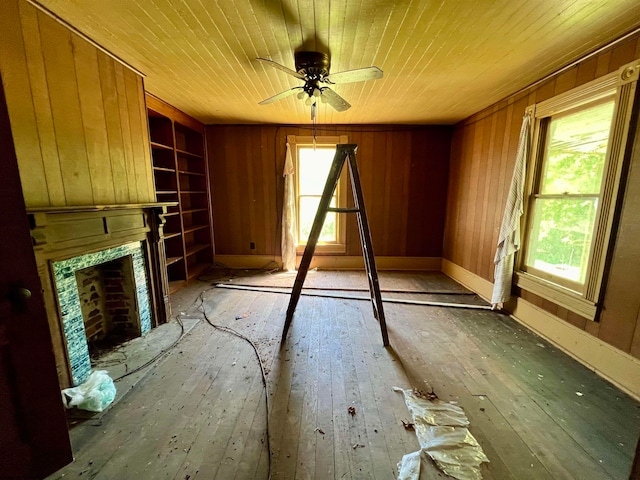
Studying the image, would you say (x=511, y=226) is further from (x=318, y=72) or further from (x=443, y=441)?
(x=318, y=72)

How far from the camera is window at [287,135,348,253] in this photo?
4219mm

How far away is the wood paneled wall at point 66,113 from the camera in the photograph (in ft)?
4.55

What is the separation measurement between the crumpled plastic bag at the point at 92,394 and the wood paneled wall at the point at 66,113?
3.82 ft

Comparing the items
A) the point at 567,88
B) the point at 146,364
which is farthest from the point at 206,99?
the point at 567,88

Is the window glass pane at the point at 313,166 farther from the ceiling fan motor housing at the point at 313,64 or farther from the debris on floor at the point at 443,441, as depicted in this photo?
the debris on floor at the point at 443,441

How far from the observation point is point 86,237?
1.75m

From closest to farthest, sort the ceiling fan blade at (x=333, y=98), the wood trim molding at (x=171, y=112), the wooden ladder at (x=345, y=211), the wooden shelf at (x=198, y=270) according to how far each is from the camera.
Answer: the wooden ladder at (x=345, y=211), the ceiling fan blade at (x=333, y=98), the wood trim molding at (x=171, y=112), the wooden shelf at (x=198, y=270)

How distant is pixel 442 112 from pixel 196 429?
4.20 m

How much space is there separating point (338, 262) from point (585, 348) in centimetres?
313

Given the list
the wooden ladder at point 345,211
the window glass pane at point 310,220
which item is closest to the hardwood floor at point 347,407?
the wooden ladder at point 345,211

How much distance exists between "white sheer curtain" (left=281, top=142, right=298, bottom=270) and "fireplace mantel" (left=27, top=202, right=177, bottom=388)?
6.54 feet

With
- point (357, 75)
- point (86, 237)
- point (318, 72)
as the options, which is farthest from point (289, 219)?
point (86, 237)

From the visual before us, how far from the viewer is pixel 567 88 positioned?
214 centimetres

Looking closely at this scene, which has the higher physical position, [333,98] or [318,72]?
[318,72]
